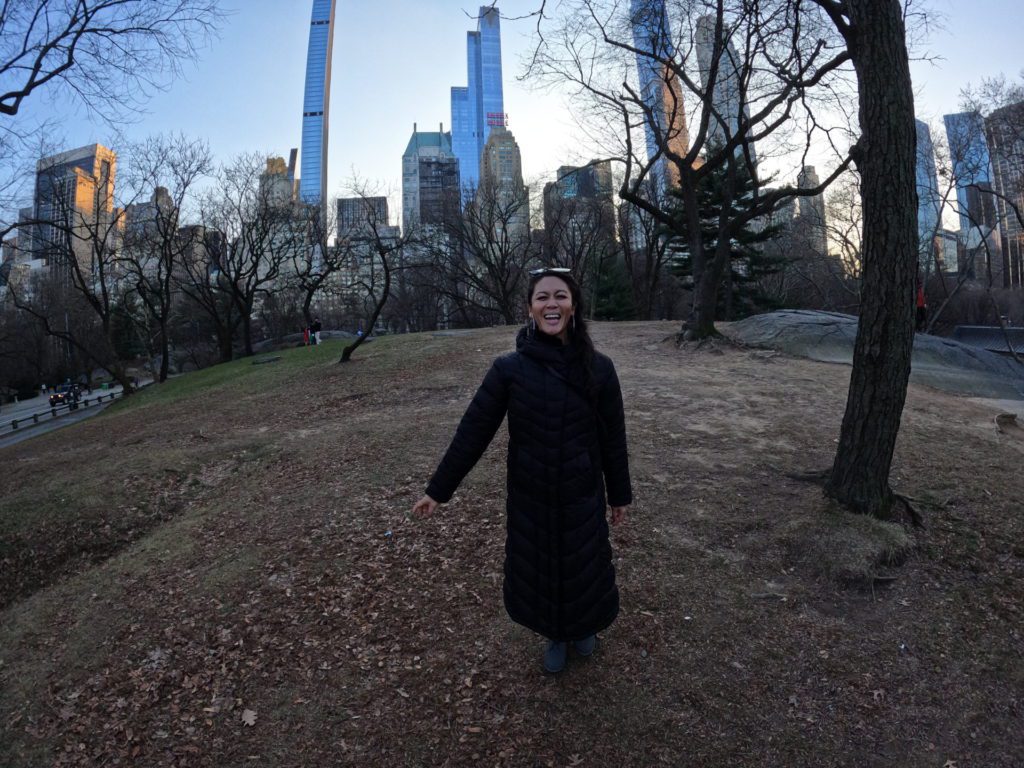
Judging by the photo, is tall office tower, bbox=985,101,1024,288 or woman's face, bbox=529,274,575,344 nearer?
woman's face, bbox=529,274,575,344

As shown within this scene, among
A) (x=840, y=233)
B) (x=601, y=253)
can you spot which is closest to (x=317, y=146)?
(x=601, y=253)

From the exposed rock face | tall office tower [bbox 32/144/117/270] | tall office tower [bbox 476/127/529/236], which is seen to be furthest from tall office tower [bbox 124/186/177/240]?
the exposed rock face

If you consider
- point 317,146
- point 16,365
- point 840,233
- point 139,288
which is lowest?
point 16,365

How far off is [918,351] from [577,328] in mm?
10673

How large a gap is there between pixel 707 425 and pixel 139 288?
79.1 feet

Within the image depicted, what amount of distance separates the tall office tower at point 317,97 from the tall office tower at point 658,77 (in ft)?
237

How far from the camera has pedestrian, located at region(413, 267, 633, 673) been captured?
247cm

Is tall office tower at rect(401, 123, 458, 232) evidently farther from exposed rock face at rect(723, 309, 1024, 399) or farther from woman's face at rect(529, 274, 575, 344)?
→ woman's face at rect(529, 274, 575, 344)

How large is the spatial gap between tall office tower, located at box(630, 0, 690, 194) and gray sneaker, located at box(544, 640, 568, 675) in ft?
37.9

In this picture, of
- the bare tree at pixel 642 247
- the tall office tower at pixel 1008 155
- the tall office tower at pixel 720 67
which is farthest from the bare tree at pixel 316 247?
the tall office tower at pixel 1008 155

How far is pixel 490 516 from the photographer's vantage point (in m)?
4.58

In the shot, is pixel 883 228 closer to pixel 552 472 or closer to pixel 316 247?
pixel 552 472

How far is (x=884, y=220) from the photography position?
3746mm

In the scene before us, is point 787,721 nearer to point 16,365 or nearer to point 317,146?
point 16,365
